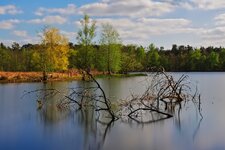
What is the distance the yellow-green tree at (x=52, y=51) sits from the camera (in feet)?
170

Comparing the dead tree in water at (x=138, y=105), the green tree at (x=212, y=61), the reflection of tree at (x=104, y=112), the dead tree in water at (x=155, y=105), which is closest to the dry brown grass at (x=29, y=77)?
the reflection of tree at (x=104, y=112)

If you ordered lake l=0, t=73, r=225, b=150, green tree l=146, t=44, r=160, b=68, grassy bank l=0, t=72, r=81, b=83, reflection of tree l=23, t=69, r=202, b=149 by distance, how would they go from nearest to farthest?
lake l=0, t=73, r=225, b=150 < reflection of tree l=23, t=69, r=202, b=149 < grassy bank l=0, t=72, r=81, b=83 < green tree l=146, t=44, r=160, b=68

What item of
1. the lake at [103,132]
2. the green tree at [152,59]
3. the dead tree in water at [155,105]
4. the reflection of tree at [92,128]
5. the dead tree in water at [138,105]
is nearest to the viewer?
the lake at [103,132]

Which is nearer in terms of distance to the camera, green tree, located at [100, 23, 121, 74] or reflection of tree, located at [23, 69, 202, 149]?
reflection of tree, located at [23, 69, 202, 149]

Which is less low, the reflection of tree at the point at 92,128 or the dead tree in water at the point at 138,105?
Result: the dead tree in water at the point at 138,105

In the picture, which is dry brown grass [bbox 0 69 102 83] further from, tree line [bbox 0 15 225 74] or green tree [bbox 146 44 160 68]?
green tree [bbox 146 44 160 68]

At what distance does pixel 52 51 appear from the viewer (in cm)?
5238

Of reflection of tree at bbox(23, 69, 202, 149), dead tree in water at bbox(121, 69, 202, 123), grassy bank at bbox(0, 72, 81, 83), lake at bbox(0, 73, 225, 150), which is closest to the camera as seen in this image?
lake at bbox(0, 73, 225, 150)

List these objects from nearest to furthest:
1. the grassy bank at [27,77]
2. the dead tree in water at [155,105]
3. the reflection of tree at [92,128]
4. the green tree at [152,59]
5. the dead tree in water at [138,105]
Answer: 1. the reflection of tree at [92,128]
2. the dead tree in water at [138,105]
3. the dead tree in water at [155,105]
4. the grassy bank at [27,77]
5. the green tree at [152,59]

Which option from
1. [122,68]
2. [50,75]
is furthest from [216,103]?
[122,68]

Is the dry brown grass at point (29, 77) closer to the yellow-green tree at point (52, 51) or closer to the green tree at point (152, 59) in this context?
the yellow-green tree at point (52, 51)

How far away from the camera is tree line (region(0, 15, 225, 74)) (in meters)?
52.4

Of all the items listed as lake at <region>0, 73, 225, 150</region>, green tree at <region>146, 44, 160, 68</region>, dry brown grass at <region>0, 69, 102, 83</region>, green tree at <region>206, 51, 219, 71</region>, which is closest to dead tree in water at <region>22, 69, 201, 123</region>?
lake at <region>0, 73, 225, 150</region>

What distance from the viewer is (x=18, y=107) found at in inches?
877
